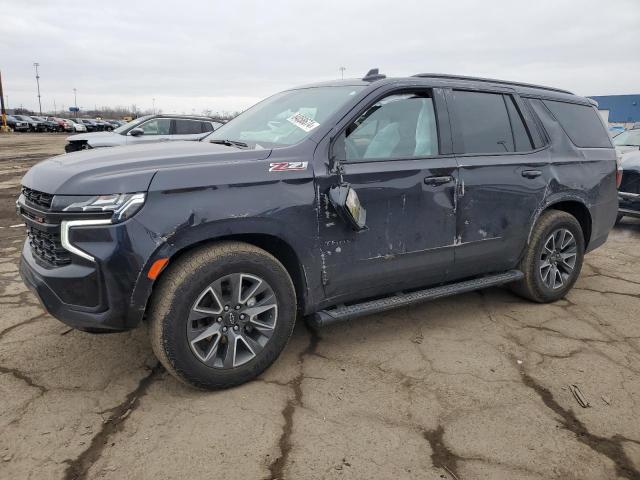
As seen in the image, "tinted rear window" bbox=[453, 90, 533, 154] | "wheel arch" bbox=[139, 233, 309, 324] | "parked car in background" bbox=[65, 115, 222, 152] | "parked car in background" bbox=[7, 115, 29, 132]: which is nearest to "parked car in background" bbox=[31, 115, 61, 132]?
"parked car in background" bbox=[7, 115, 29, 132]

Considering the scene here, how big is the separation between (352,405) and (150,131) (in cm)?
1078

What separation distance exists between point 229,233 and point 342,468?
1333 mm

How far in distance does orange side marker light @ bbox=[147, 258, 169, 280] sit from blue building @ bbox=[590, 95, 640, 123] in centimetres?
5461

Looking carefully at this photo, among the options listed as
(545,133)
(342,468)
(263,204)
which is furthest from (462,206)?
Result: (342,468)

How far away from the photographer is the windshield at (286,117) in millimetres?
3223

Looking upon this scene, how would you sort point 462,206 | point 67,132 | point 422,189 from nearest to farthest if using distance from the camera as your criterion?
point 422,189, point 462,206, point 67,132

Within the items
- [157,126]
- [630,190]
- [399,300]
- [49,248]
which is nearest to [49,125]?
[157,126]

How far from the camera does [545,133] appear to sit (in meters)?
4.16

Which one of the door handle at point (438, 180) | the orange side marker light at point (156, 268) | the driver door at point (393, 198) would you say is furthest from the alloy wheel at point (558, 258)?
the orange side marker light at point (156, 268)

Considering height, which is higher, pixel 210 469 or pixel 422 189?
pixel 422 189

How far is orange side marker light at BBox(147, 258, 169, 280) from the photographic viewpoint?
8.36 ft

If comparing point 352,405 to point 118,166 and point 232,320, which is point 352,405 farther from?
point 118,166

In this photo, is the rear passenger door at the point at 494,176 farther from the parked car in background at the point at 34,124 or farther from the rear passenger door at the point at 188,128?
the parked car in background at the point at 34,124

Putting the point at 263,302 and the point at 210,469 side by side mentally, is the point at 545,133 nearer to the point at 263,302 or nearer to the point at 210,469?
the point at 263,302
